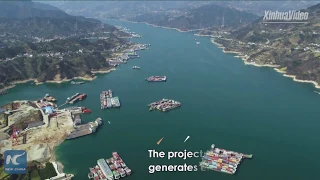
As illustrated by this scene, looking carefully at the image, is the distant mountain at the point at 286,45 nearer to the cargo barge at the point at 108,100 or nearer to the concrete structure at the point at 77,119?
the cargo barge at the point at 108,100

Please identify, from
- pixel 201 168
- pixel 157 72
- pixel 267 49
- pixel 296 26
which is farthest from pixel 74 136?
pixel 296 26

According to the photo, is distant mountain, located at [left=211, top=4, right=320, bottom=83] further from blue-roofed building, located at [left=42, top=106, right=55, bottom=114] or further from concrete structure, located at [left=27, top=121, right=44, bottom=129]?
concrete structure, located at [left=27, top=121, right=44, bottom=129]

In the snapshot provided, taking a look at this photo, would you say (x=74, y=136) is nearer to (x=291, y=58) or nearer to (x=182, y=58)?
(x=182, y=58)

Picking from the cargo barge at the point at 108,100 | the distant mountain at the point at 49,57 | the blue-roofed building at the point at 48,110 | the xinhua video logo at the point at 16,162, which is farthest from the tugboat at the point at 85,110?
the xinhua video logo at the point at 16,162

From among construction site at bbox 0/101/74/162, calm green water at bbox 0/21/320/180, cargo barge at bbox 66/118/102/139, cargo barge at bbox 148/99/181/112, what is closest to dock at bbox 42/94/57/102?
construction site at bbox 0/101/74/162

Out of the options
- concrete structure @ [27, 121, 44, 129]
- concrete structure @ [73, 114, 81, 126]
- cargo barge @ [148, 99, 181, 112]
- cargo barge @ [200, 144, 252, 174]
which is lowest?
cargo barge @ [200, 144, 252, 174]
